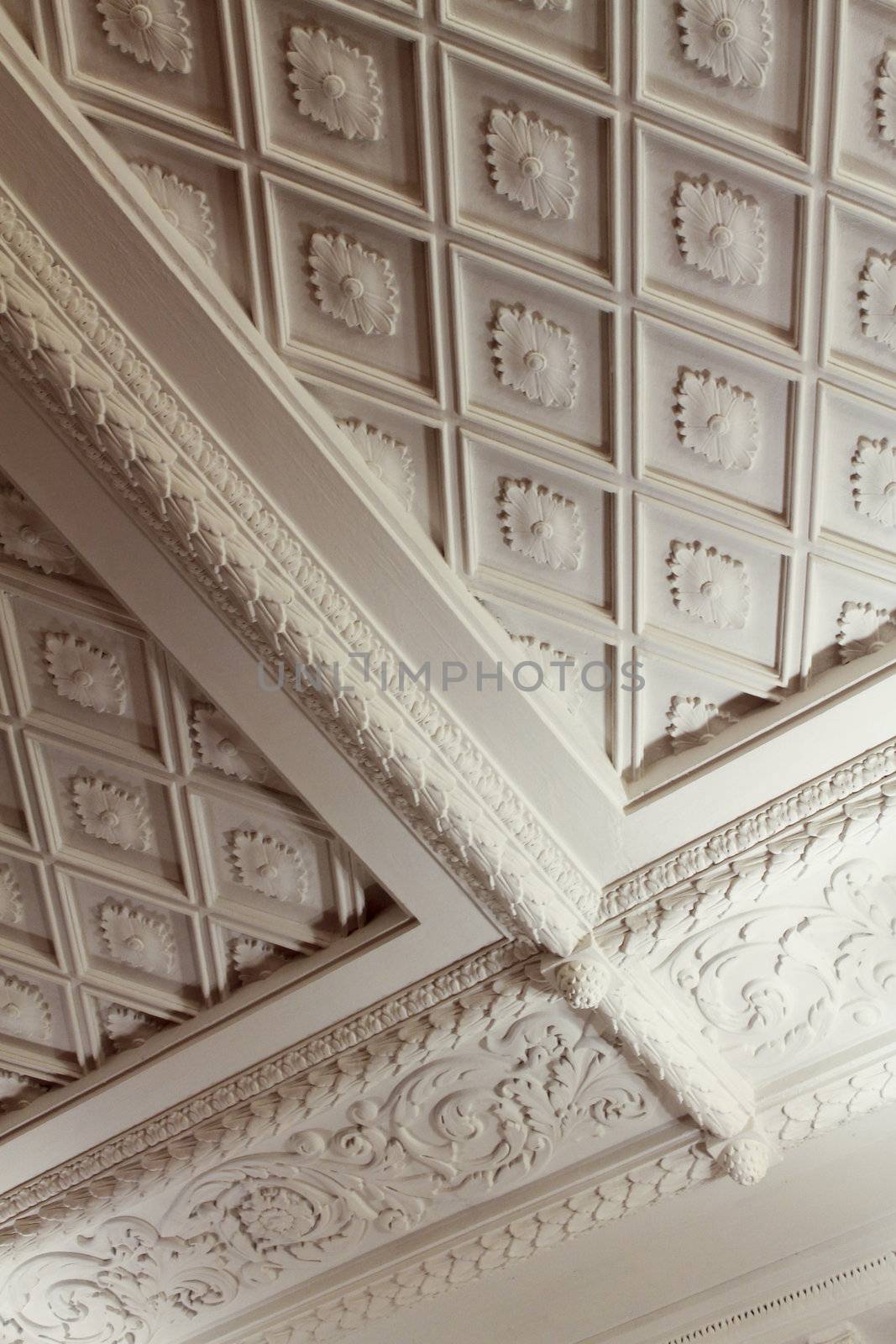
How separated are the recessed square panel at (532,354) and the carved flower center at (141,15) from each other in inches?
23.6

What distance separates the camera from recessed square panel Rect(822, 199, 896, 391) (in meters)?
1.91

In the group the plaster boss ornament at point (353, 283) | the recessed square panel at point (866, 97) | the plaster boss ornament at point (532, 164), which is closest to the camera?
the recessed square panel at point (866, 97)

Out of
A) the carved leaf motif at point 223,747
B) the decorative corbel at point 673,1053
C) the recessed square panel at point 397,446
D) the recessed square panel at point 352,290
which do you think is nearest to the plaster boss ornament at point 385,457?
the recessed square panel at point 397,446

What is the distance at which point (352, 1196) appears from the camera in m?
2.94

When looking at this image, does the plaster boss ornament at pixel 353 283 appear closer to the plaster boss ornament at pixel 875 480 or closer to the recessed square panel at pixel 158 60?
the recessed square panel at pixel 158 60

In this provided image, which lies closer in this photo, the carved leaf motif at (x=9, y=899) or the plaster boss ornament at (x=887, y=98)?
the plaster boss ornament at (x=887, y=98)

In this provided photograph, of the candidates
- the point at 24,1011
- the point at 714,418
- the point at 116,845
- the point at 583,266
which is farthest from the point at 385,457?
the point at 24,1011

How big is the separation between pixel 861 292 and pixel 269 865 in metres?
1.70

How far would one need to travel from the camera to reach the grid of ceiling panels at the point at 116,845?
234 cm

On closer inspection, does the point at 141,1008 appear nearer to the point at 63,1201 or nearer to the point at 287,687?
the point at 63,1201

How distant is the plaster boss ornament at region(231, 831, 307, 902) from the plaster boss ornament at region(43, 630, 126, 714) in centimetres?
42

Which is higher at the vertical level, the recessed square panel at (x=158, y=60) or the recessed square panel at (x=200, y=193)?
the recessed square panel at (x=158, y=60)

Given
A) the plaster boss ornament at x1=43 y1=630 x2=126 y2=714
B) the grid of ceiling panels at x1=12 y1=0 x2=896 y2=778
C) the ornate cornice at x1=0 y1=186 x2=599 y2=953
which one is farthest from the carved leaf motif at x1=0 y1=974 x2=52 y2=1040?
the grid of ceiling panels at x1=12 y1=0 x2=896 y2=778

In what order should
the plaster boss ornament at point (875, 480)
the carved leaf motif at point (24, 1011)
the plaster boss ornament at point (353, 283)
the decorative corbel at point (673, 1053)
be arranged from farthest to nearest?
the carved leaf motif at point (24, 1011), the decorative corbel at point (673, 1053), the plaster boss ornament at point (875, 480), the plaster boss ornament at point (353, 283)
